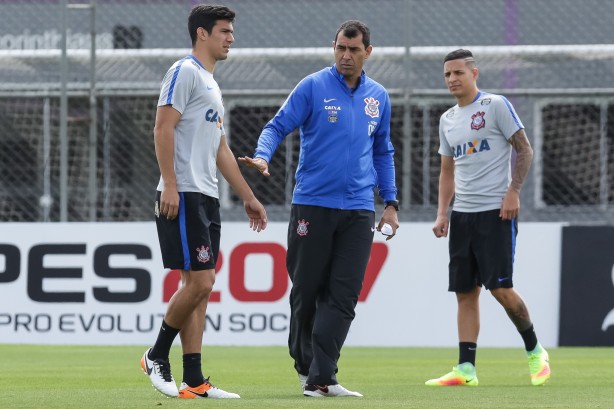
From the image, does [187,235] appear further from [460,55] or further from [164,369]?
[460,55]

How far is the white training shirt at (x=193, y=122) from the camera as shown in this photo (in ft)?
20.2

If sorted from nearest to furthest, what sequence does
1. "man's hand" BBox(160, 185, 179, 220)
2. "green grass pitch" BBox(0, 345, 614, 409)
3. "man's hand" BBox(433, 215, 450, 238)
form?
"green grass pitch" BBox(0, 345, 614, 409) < "man's hand" BBox(160, 185, 179, 220) < "man's hand" BBox(433, 215, 450, 238)

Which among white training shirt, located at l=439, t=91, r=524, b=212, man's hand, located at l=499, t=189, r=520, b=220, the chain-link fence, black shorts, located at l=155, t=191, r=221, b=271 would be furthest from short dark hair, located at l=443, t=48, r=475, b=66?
the chain-link fence

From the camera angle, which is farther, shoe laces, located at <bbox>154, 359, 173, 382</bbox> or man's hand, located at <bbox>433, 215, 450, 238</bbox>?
man's hand, located at <bbox>433, 215, 450, 238</bbox>

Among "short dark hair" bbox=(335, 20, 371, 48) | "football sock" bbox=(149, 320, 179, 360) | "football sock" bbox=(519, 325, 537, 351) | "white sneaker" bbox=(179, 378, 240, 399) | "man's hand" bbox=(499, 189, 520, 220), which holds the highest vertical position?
"short dark hair" bbox=(335, 20, 371, 48)

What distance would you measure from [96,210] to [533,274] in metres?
3.71

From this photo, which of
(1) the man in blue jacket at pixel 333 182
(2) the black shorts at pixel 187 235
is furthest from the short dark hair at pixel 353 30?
(2) the black shorts at pixel 187 235

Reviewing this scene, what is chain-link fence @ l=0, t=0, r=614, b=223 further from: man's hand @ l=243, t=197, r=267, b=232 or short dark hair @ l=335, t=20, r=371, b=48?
man's hand @ l=243, t=197, r=267, b=232

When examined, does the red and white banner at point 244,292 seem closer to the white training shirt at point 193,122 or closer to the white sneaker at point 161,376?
the white sneaker at point 161,376

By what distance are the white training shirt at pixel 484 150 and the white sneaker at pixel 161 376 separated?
7.25 feet

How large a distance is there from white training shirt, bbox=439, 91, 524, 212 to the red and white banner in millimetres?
3524

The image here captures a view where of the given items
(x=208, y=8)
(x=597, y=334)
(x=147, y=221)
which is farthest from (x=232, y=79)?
(x=208, y=8)

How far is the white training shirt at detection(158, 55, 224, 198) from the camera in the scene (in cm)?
616

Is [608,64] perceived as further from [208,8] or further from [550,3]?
[208,8]
